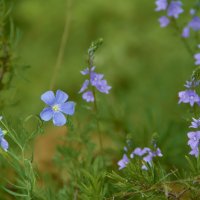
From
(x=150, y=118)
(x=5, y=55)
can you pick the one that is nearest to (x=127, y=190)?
(x=5, y=55)

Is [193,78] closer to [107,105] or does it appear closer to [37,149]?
[107,105]

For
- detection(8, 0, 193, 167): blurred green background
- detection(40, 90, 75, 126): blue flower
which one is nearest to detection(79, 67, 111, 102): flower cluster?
detection(40, 90, 75, 126): blue flower

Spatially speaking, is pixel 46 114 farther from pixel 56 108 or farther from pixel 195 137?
pixel 195 137

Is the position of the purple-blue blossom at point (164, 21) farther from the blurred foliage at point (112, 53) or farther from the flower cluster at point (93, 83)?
the blurred foliage at point (112, 53)

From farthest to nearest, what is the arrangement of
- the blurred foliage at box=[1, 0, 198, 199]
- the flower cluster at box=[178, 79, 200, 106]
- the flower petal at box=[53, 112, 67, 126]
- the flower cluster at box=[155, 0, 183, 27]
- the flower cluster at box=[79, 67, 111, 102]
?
the blurred foliage at box=[1, 0, 198, 199] < the flower cluster at box=[155, 0, 183, 27] < the flower cluster at box=[79, 67, 111, 102] < the flower cluster at box=[178, 79, 200, 106] < the flower petal at box=[53, 112, 67, 126]

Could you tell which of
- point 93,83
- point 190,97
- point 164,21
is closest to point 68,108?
point 93,83

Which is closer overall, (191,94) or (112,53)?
(191,94)

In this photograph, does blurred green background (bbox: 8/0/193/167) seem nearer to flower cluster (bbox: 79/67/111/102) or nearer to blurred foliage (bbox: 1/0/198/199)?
blurred foliage (bbox: 1/0/198/199)
